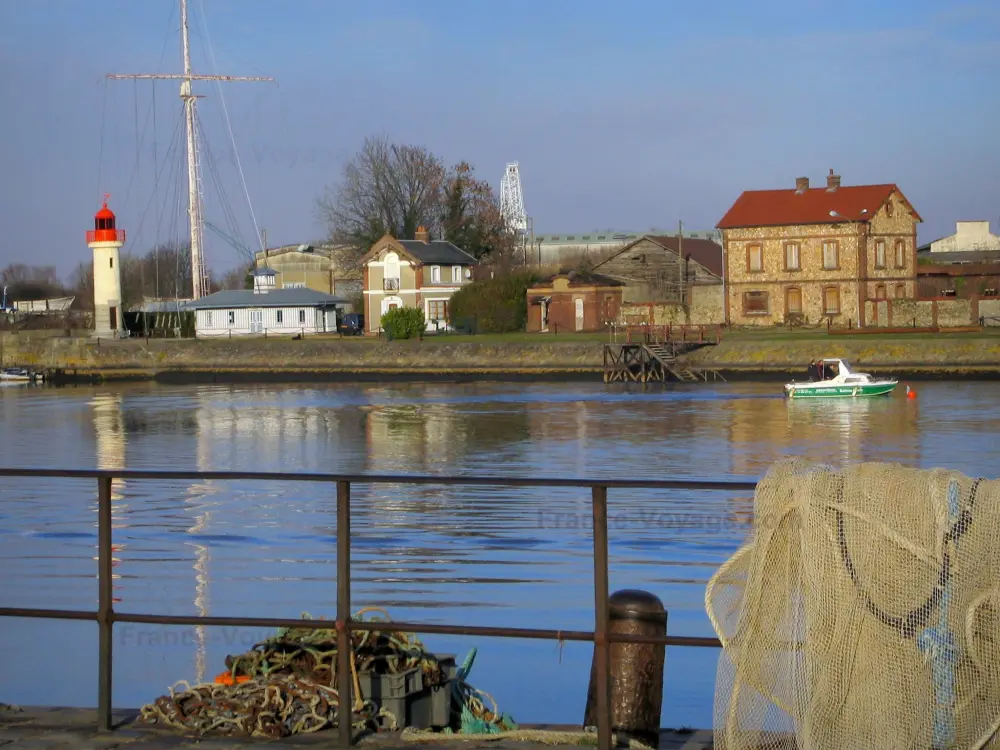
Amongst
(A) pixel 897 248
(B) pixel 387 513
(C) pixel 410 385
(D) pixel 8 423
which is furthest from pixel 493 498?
(A) pixel 897 248

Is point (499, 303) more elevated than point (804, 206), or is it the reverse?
point (804, 206)

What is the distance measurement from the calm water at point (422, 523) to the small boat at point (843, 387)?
6.85 ft

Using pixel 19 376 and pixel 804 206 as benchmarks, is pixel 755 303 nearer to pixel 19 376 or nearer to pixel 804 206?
pixel 804 206

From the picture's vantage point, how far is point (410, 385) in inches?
2552

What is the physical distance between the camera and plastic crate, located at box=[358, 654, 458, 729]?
6.15 m

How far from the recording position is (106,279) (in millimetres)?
82125

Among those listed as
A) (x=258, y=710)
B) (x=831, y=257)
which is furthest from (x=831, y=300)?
(x=258, y=710)

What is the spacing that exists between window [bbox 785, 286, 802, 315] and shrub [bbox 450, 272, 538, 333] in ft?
48.8

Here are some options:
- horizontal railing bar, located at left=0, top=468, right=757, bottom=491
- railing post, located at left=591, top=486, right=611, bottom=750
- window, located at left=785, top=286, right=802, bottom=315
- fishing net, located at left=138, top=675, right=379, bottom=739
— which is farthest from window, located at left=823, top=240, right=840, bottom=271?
railing post, located at left=591, top=486, right=611, bottom=750

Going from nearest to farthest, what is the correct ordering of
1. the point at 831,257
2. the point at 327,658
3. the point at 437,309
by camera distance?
1. the point at 327,658
2. the point at 831,257
3. the point at 437,309

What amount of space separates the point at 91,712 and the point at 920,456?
29.1 m

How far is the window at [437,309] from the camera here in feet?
277

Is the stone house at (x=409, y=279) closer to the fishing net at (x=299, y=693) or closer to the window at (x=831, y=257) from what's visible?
the window at (x=831, y=257)

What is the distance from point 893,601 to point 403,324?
6922cm
